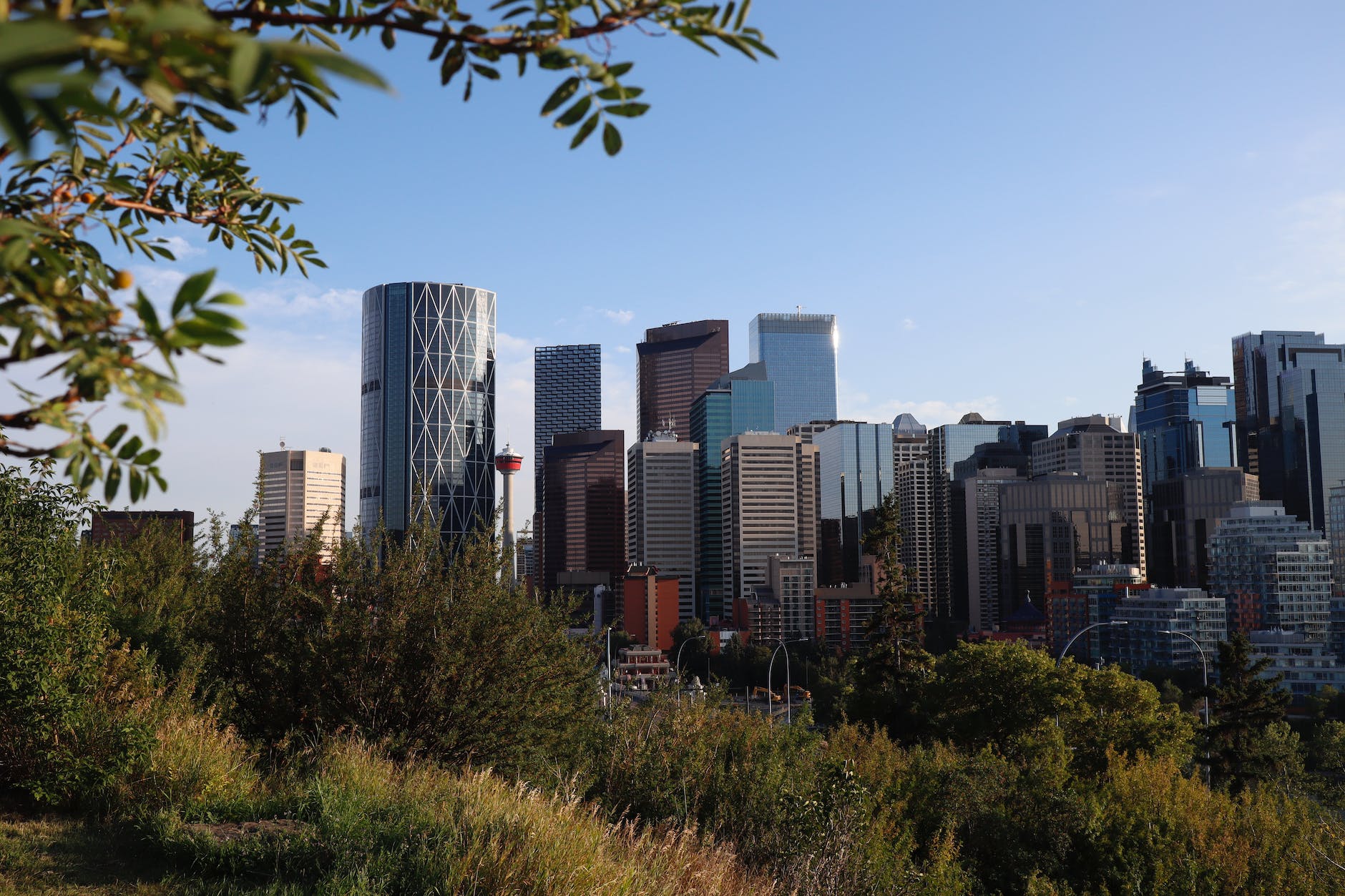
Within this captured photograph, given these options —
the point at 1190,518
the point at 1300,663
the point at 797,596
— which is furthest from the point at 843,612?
the point at 1190,518

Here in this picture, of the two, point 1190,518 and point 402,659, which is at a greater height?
point 1190,518

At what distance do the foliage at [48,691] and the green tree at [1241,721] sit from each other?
3745 centimetres

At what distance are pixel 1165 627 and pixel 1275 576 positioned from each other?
1346 inches

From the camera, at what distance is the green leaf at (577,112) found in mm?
2475

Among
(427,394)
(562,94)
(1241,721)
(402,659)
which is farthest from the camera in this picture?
(427,394)

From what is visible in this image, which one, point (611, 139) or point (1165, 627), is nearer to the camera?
point (611, 139)

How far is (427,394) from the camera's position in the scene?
175750 millimetres

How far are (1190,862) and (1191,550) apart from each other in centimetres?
19457

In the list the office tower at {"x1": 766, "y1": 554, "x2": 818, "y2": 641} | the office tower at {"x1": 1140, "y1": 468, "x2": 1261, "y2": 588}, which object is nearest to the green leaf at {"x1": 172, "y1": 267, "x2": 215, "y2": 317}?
the office tower at {"x1": 766, "y1": 554, "x2": 818, "y2": 641}

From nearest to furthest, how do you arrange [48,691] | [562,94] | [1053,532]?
[562,94] < [48,691] < [1053,532]

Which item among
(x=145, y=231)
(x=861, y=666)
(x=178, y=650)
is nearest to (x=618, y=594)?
(x=861, y=666)

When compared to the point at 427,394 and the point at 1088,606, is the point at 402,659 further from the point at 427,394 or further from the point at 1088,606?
the point at 427,394

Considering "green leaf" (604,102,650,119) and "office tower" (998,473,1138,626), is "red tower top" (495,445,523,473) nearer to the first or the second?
"office tower" (998,473,1138,626)

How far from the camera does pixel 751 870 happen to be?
10.7 m
